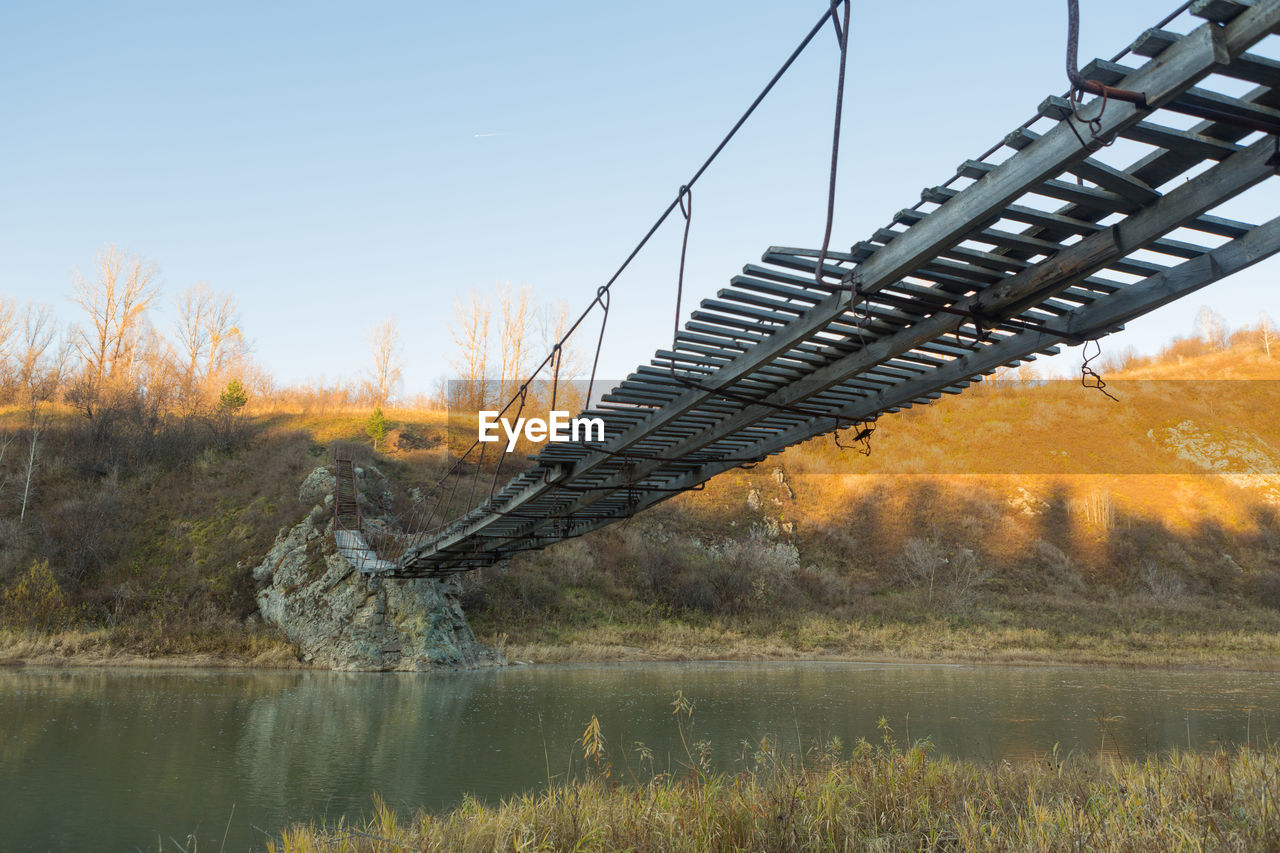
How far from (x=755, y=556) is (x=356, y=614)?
1218 cm

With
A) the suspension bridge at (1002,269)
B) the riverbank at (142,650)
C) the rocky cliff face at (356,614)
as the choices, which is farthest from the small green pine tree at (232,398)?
the suspension bridge at (1002,269)

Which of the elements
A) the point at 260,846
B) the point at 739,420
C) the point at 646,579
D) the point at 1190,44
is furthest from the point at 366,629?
the point at 1190,44

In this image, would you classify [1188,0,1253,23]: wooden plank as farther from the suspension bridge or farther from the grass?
→ the grass

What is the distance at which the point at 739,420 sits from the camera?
21.2 feet

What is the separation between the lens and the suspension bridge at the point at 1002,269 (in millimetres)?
2564

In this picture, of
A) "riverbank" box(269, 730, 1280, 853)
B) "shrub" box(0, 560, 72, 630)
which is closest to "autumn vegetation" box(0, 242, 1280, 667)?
"shrub" box(0, 560, 72, 630)

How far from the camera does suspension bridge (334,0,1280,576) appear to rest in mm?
2564

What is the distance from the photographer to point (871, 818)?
4.60m

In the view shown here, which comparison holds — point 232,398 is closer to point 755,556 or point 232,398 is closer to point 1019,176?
point 755,556

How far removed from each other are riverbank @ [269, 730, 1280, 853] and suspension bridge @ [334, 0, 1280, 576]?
8.14 ft

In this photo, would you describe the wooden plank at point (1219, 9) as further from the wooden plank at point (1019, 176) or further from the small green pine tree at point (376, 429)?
the small green pine tree at point (376, 429)

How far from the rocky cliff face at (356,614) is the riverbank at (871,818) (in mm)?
11372

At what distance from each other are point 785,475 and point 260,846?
2615cm

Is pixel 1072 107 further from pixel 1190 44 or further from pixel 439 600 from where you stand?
pixel 439 600
